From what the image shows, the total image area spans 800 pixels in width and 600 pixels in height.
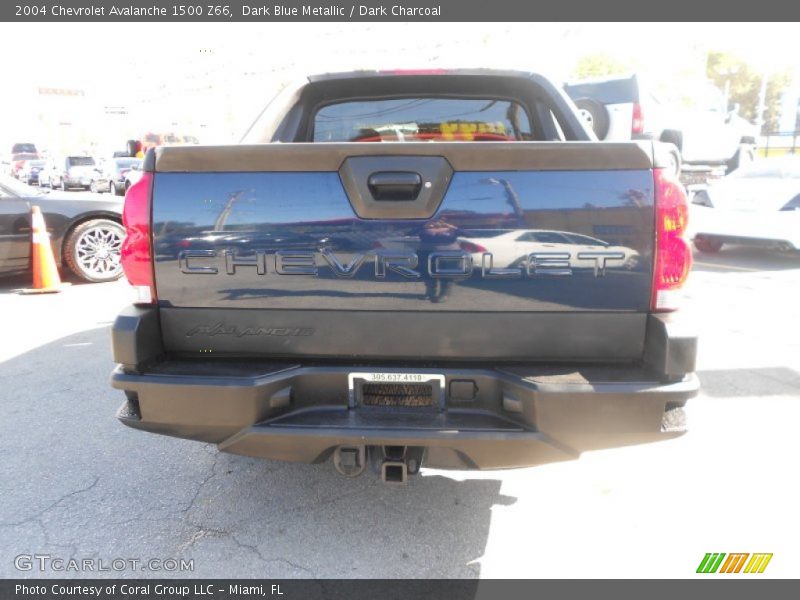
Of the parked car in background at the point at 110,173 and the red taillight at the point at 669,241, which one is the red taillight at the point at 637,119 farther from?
the parked car in background at the point at 110,173

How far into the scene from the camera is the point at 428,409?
2.13 m

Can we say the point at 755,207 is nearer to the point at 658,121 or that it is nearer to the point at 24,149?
the point at 658,121

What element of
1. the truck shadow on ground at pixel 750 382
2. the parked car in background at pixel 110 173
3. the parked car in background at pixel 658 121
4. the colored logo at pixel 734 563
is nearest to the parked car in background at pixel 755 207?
the parked car in background at pixel 658 121

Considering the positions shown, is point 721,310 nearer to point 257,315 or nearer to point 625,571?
point 625,571

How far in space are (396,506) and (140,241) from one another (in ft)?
5.41

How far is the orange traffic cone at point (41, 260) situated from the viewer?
699cm

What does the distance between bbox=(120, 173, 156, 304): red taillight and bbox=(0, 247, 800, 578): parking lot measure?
3.69 feet

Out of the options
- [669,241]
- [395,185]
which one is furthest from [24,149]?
[669,241]

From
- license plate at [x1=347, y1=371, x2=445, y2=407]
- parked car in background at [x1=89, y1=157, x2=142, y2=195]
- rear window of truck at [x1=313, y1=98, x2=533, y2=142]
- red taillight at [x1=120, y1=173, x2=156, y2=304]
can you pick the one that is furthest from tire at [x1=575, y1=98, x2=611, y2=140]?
parked car in background at [x1=89, y1=157, x2=142, y2=195]

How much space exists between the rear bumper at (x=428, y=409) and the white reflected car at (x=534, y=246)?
309 mm

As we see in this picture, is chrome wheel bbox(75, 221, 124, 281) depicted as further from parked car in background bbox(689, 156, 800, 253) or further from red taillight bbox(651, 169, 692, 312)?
parked car in background bbox(689, 156, 800, 253)

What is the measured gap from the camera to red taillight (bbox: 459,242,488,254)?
202 cm

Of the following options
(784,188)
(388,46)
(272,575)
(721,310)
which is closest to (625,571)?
(272,575)

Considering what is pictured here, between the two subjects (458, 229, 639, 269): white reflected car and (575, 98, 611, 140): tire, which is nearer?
(458, 229, 639, 269): white reflected car
